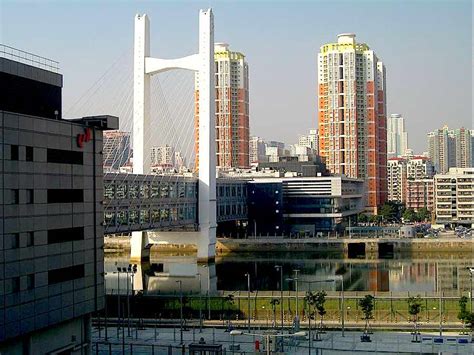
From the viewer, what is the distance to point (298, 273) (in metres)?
23.7

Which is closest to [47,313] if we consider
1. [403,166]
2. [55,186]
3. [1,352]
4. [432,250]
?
[1,352]

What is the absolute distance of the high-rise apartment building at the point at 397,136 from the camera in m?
104

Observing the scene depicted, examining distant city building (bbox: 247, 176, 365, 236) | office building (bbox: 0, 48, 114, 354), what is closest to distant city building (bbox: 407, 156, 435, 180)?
distant city building (bbox: 247, 176, 365, 236)

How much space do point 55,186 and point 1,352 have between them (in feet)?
6.91

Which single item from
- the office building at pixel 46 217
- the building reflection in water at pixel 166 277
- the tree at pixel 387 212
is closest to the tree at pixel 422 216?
the tree at pixel 387 212

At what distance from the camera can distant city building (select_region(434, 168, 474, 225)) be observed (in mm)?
41281

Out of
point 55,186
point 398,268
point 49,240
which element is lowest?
point 398,268

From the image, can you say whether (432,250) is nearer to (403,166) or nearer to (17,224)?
(17,224)

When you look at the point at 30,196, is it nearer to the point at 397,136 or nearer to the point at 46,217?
the point at 46,217

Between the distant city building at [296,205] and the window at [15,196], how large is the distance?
27174 mm

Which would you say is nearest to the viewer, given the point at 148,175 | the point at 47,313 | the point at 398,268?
the point at 47,313

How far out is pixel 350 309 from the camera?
14695 millimetres

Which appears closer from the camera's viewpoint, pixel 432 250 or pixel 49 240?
pixel 49 240

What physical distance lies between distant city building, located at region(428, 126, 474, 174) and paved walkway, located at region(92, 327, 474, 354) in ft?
202
